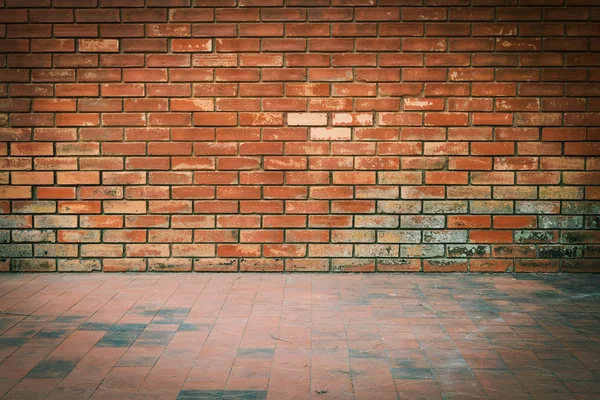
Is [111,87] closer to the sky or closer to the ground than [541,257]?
closer to the sky

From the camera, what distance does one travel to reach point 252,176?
6082mm

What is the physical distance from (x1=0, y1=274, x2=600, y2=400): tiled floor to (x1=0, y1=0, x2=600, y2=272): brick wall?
356 millimetres

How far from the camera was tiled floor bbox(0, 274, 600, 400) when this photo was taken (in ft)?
11.1

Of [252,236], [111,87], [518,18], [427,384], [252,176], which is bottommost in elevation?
[427,384]

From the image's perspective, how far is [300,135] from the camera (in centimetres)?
606

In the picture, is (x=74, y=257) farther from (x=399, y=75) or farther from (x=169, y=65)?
(x=399, y=75)

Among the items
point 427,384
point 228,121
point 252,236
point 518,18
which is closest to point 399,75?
point 518,18

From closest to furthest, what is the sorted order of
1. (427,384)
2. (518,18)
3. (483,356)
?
(427,384) < (483,356) < (518,18)

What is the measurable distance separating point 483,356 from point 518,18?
3579 millimetres

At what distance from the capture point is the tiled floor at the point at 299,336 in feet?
11.1

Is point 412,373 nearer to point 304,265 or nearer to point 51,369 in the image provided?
point 51,369

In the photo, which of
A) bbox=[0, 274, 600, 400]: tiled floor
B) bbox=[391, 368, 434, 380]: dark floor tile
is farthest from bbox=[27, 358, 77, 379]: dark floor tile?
bbox=[391, 368, 434, 380]: dark floor tile

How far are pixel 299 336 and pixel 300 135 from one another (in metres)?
2.40

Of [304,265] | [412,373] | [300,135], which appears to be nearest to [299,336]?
[412,373]
